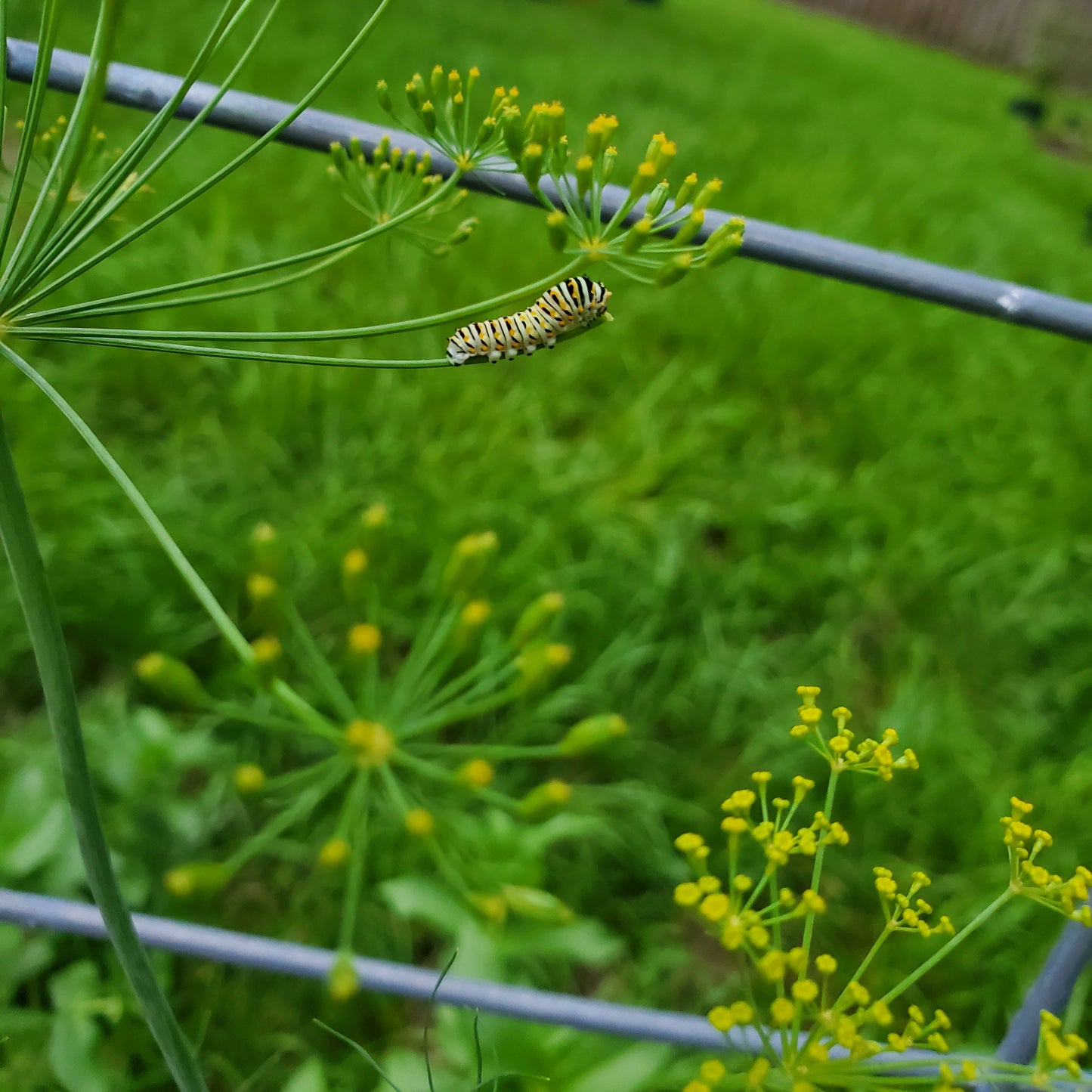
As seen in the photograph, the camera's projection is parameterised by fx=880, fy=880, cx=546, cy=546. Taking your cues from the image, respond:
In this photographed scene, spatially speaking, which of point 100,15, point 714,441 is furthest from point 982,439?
point 100,15

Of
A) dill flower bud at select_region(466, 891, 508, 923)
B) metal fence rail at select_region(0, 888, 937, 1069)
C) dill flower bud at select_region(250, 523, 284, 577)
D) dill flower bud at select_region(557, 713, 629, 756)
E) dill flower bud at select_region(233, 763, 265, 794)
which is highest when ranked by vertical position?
dill flower bud at select_region(250, 523, 284, 577)

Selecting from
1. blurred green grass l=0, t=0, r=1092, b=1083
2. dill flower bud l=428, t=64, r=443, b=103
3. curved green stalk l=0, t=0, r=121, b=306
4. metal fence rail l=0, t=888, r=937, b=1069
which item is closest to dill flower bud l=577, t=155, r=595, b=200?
dill flower bud l=428, t=64, r=443, b=103

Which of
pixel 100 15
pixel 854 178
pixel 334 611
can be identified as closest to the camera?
pixel 100 15

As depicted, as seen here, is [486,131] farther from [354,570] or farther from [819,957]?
[819,957]

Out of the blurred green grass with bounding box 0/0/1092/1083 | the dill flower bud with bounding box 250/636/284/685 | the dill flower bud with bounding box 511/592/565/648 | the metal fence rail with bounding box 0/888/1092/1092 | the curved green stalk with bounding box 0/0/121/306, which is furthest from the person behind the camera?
the blurred green grass with bounding box 0/0/1092/1083

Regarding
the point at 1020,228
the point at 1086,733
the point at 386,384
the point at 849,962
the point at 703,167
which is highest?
the point at 1020,228

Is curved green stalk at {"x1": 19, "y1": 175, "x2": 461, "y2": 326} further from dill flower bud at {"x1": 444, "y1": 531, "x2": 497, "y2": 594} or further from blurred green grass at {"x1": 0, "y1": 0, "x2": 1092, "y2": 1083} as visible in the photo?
blurred green grass at {"x1": 0, "y1": 0, "x2": 1092, "y2": 1083}

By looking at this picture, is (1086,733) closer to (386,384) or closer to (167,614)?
(386,384)
